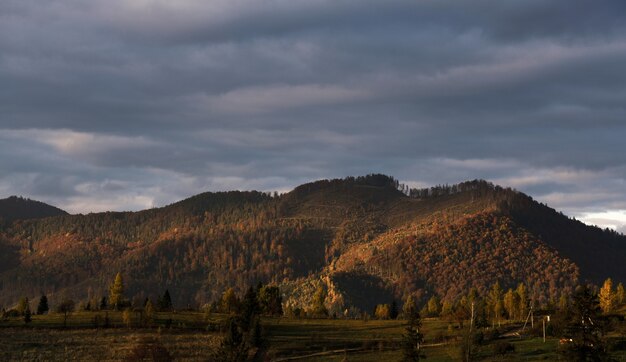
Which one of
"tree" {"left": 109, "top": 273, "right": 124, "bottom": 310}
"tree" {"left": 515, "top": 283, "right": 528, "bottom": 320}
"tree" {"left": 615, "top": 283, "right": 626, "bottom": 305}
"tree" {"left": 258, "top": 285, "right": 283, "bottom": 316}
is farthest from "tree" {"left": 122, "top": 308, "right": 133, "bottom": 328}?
"tree" {"left": 615, "top": 283, "right": 626, "bottom": 305}

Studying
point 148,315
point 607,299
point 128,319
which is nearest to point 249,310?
point 148,315

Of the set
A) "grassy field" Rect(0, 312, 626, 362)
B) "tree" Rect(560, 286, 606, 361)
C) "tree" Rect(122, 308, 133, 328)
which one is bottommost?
"grassy field" Rect(0, 312, 626, 362)

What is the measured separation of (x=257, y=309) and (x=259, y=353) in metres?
39.9

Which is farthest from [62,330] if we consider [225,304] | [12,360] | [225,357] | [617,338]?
[617,338]

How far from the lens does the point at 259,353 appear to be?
114 metres

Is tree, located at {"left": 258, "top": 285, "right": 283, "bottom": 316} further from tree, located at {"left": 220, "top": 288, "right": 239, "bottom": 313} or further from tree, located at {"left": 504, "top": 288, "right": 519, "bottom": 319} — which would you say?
tree, located at {"left": 504, "top": 288, "right": 519, "bottom": 319}

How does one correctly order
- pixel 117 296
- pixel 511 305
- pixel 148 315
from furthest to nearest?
pixel 117 296 < pixel 511 305 < pixel 148 315

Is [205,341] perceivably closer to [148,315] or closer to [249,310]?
[249,310]

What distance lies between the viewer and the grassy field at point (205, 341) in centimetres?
10497

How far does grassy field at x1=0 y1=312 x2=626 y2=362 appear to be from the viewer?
104975 millimetres

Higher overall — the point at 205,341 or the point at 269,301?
the point at 269,301

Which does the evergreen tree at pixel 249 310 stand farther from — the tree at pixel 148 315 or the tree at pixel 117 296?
the tree at pixel 117 296

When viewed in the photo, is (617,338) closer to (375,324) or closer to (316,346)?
(316,346)

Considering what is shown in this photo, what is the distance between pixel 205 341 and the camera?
124 m
